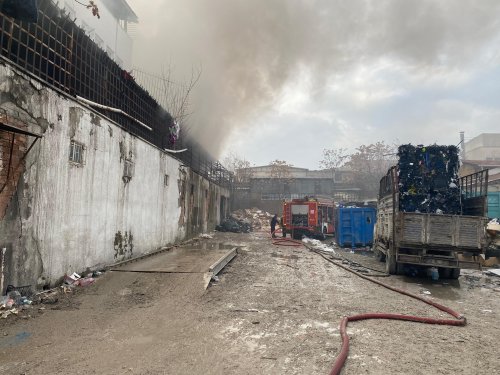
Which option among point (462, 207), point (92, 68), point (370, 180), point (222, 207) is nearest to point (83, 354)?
point (92, 68)

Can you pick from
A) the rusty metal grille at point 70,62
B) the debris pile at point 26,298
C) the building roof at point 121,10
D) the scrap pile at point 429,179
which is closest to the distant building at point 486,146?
the building roof at point 121,10

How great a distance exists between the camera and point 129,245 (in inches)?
345

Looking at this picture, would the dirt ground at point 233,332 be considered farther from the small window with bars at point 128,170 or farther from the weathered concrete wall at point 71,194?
the small window with bars at point 128,170

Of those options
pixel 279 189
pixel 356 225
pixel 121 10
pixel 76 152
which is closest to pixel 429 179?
pixel 356 225

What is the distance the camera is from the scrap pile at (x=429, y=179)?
8.73 meters

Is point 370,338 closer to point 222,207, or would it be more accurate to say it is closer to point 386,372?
point 386,372

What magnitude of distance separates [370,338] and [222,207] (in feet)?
73.0

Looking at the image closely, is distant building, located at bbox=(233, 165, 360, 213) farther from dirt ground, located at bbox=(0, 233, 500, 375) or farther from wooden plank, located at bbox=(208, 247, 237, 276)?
dirt ground, located at bbox=(0, 233, 500, 375)

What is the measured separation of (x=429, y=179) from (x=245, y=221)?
18.4 meters

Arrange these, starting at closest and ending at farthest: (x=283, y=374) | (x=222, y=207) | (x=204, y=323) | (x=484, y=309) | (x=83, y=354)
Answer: (x=283, y=374) < (x=83, y=354) < (x=204, y=323) < (x=484, y=309) < (x=222, y=207)

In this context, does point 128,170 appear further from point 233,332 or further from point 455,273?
point 455,273

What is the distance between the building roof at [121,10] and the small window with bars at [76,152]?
674 inches

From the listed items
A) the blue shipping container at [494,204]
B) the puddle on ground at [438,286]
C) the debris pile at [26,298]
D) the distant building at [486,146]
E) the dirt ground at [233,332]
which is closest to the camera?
the dirt ground at [233,332]

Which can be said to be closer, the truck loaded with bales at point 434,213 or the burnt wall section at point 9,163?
the burnt wall section at point 9,163
